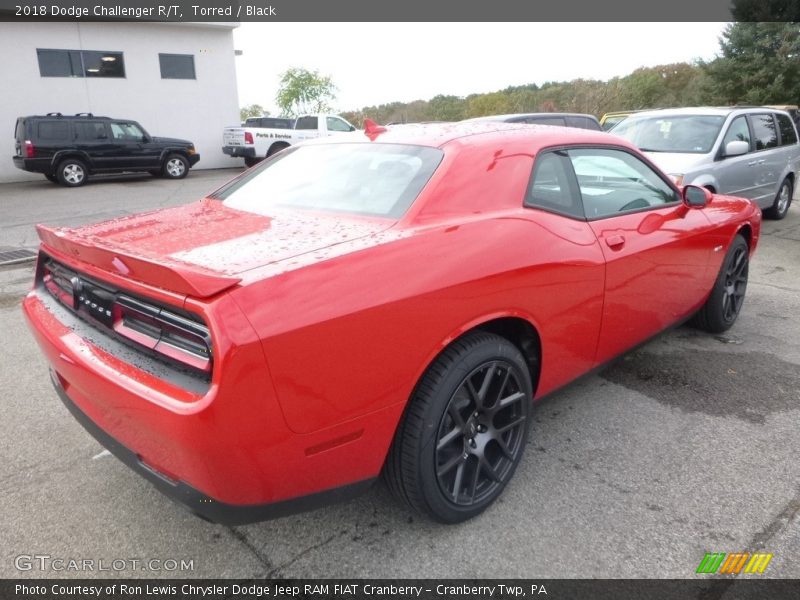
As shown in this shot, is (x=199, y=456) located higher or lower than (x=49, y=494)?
higher

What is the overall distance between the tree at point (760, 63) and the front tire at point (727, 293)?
2783 centimetres

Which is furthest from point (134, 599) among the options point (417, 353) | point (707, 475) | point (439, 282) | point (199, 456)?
point (707, 475)

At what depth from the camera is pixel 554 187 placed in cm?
270

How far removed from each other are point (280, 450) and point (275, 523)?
773 mm

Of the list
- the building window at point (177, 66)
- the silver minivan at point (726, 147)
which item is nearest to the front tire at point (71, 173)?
the building window at point (177, 66)

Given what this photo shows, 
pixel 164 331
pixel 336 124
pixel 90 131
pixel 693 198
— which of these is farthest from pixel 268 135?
pixel 164 331

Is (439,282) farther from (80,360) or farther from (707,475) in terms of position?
(707,475)

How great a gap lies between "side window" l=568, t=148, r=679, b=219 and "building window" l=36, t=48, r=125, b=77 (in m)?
17.7

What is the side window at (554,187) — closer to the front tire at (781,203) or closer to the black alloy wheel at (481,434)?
the black alloy wheel at (481,434)

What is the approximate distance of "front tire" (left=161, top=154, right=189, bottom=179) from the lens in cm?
1597

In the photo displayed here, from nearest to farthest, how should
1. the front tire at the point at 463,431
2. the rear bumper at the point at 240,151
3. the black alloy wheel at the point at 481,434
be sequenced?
the front tire at the point at 463,431, the black alloy wheel at the point at 481,434, the rear bumper at the point at 240,151

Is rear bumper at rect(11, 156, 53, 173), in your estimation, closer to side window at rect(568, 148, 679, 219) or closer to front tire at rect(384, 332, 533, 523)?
side window at rect(568, 148, 679, 219)

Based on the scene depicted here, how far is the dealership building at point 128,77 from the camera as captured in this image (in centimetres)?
1564

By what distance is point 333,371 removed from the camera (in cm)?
173
